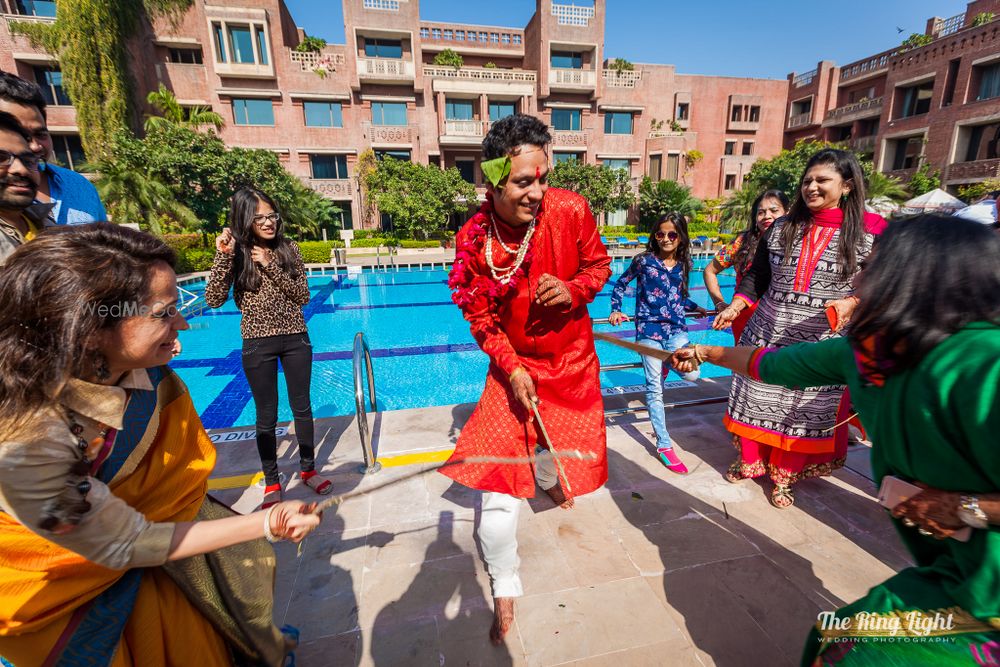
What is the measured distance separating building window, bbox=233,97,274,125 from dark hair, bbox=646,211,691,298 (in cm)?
2650

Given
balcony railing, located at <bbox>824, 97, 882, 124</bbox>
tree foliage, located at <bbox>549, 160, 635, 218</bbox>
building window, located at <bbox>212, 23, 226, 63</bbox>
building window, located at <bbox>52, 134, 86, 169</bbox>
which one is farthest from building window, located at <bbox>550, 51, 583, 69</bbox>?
building window, located at <bbox>52, 134, 86, 169</bbox>

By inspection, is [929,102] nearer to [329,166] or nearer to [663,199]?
[663,199]

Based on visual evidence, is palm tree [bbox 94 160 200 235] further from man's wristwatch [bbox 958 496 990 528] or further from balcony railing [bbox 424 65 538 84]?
man's wristwatch [bbox 958 496 990 528]

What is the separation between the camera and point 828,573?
2.40 meters

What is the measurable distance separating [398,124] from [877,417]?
2815 cm

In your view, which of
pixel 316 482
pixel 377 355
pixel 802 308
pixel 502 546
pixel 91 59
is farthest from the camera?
pixel 91 59

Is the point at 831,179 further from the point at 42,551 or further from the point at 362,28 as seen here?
the point at 362,28

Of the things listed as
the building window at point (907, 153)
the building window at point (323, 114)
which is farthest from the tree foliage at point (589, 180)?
the building window at point (907, 153)

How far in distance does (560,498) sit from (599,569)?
627mm

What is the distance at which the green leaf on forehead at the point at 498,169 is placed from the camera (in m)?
1.98

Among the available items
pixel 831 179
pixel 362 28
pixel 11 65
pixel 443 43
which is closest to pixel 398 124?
pixel 362 28

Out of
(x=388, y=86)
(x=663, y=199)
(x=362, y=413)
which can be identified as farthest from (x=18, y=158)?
(x=663, y=199)

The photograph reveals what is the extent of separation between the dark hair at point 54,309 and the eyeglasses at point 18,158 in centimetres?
118

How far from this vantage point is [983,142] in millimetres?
20875
